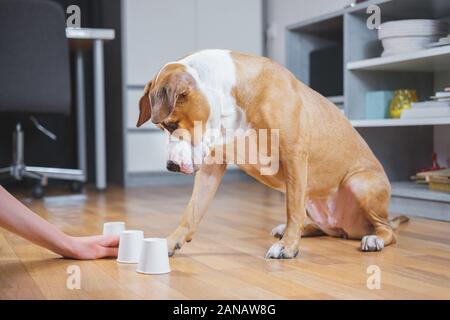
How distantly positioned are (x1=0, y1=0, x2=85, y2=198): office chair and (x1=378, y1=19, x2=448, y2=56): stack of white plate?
1726 millimetres

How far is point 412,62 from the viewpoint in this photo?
2.72 m

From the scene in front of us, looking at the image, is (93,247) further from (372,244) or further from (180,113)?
(372,244)

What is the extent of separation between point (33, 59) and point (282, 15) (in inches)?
77.9

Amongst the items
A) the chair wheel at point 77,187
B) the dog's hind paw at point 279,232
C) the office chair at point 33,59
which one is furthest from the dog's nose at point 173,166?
the chair wheel at point 77,187

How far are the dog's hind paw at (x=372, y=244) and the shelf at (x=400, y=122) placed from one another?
30.3 inches

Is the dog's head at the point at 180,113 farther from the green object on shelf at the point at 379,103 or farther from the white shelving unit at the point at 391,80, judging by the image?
the green object on shelf at the point at 379,103

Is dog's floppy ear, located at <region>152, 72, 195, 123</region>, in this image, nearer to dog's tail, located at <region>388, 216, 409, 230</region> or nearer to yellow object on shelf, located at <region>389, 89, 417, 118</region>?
dog's tail, located at <region>388, 216, 409, 230</region>

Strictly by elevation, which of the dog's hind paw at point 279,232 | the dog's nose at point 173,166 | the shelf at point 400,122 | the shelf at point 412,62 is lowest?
the dog's hind paw at point 279,232

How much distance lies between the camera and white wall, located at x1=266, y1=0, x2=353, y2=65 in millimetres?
4203

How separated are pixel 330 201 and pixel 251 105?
0.47 m

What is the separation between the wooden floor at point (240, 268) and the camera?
130 cm

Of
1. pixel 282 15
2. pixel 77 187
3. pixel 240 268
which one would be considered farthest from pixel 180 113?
pixel 282 15
